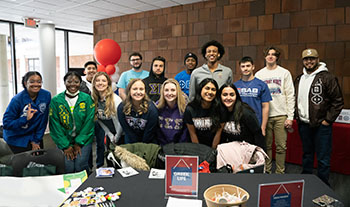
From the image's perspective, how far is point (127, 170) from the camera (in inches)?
60.6

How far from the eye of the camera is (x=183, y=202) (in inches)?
46.6

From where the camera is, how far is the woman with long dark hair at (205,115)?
227 centimetres

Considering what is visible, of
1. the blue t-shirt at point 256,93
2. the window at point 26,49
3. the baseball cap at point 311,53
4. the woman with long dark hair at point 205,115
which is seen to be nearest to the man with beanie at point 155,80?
the woman with long dark hair at point 205,115

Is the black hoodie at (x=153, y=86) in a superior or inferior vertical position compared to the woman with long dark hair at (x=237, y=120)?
superior

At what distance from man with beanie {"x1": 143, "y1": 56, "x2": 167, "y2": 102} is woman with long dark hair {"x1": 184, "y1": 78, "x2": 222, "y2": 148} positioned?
0.88 meters

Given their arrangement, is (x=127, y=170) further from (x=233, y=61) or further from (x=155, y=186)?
(x=233, y=61)

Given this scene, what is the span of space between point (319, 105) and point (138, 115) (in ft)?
6.25

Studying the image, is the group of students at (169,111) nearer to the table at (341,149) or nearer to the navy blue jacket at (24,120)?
the navy blue jacket at (24,120)

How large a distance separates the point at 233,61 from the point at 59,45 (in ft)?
18.1

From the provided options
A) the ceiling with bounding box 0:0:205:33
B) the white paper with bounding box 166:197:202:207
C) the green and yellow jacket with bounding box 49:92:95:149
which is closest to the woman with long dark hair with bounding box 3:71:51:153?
the green and yellow jacket with bounding box 49:92:95:149

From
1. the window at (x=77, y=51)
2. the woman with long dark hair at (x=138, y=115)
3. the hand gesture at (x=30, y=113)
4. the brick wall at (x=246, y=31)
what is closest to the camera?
the woman with long dark hair at (x=138, y=115)

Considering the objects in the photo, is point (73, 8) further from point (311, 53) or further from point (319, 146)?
point (319, 146)

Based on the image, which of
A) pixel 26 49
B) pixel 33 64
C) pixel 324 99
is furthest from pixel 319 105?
pixel 26 49

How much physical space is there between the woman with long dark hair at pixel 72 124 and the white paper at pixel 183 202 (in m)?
1.63
